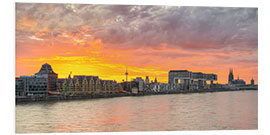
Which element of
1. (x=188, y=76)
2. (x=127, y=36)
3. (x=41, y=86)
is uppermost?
(x=127, y=36)

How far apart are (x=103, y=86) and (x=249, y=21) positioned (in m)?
29.7

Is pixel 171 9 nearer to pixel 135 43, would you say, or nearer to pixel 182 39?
pixel 182 39

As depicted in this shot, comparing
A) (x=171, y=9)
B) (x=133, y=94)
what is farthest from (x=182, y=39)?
(x=133, y=94)

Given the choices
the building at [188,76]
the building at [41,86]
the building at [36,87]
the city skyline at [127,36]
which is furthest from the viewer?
the building at [36,87]

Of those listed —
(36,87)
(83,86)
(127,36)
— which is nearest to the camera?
(127,36)

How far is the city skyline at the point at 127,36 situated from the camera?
10727 millimetres

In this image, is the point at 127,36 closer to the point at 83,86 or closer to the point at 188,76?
the point at 188,76

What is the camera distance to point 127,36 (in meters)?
12.7

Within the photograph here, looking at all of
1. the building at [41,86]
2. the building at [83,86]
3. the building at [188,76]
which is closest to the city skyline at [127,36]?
the building at [188,76]

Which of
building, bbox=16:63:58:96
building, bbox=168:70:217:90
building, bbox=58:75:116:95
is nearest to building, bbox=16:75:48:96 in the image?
building, bbox=16:63:58:96

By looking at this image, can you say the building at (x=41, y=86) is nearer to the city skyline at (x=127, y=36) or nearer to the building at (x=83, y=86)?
the building at (x=83, y=86)

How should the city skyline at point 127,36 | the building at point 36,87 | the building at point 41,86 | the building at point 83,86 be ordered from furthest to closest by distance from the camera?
the building at point 83,86 < the building at point 36,87 < the building at point 41,86 < the city skyline at point 127,36

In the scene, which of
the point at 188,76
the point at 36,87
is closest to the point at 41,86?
the point at 36,87

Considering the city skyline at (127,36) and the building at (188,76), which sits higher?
the city skyline at (127,36)
